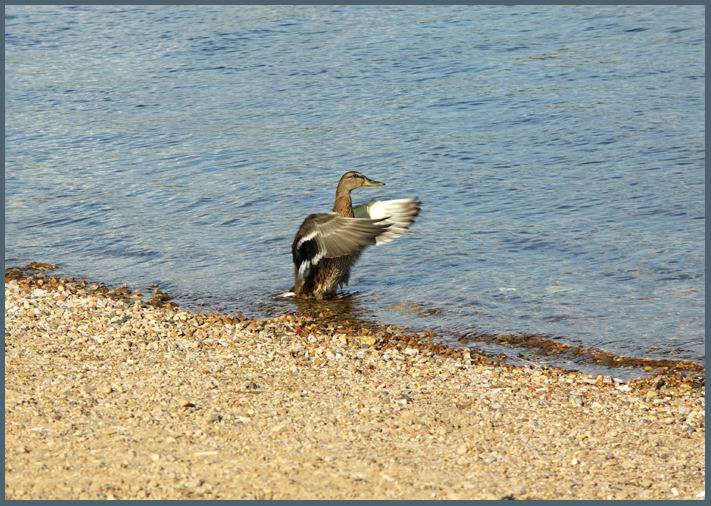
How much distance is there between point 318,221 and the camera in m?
10.8

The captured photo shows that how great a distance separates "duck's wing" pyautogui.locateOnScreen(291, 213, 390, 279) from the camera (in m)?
10.7

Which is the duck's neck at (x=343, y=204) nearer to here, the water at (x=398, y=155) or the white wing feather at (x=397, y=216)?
the white wing feather at (x=397, y=216)

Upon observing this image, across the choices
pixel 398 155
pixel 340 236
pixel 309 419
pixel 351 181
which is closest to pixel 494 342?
pixel 340 236

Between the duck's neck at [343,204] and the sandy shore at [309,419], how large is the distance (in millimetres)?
1813

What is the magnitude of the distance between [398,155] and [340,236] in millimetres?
4540

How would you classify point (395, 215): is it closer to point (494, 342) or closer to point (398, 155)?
point (494, 342)

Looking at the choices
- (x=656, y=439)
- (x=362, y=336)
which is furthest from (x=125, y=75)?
(x=656, y=439)

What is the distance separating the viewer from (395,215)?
11359 mm

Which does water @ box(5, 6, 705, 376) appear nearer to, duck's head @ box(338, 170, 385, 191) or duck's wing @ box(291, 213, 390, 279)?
duck's wing @ box(291, 213, 390, 279)

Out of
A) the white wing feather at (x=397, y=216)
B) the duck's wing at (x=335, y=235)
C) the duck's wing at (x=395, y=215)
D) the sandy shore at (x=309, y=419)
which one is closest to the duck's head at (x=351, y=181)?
the duck's wing at (x=395, y=215)

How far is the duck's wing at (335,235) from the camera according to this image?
10672 millimetres

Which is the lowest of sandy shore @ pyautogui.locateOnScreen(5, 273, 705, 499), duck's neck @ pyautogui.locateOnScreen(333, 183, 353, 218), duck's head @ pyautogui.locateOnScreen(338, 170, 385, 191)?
sandy shore @ pyautogui.locateOnScreen(5, 273, 705, 499)

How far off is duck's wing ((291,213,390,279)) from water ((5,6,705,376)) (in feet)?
2.00

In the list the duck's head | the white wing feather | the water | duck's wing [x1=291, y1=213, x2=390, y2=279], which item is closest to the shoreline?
the water
